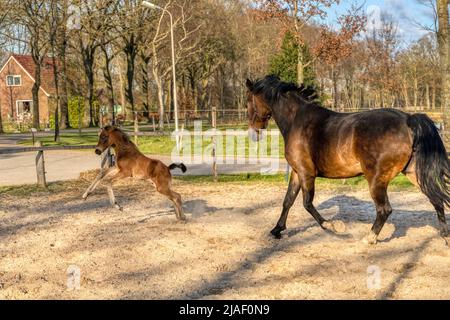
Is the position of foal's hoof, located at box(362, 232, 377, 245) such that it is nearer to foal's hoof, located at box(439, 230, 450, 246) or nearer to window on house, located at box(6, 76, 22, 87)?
foal's hoof, located at box(439, 230, 450, 246)

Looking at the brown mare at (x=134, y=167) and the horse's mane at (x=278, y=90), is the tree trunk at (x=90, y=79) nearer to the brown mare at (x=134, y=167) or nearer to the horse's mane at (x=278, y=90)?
the brown mare at (x=134, y=167)

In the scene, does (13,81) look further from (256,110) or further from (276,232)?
(276,232)

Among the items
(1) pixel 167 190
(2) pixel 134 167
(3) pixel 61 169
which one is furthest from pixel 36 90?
(1) pixel 167 190

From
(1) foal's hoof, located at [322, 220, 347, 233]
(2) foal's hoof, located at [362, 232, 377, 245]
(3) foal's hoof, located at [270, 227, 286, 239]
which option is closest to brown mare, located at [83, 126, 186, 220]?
(3) foal's hoof, located at [270, 227, 286, 239]

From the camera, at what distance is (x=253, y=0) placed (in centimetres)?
2000

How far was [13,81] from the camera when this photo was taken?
5197 centimetres

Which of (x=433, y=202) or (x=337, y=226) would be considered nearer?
(x=433, y=202)

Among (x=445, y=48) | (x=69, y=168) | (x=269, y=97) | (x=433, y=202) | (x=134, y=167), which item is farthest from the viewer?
(x=69, y=168)

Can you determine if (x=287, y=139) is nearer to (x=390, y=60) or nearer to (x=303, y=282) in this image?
(x=303, y=282)

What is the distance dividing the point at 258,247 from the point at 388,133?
2092 mm

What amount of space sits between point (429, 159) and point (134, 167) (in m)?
4.15

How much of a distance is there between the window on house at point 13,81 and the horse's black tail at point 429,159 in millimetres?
52939

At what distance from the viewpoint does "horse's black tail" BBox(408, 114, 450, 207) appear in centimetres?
559

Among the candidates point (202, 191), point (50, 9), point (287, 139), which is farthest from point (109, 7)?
point (287, 139)
